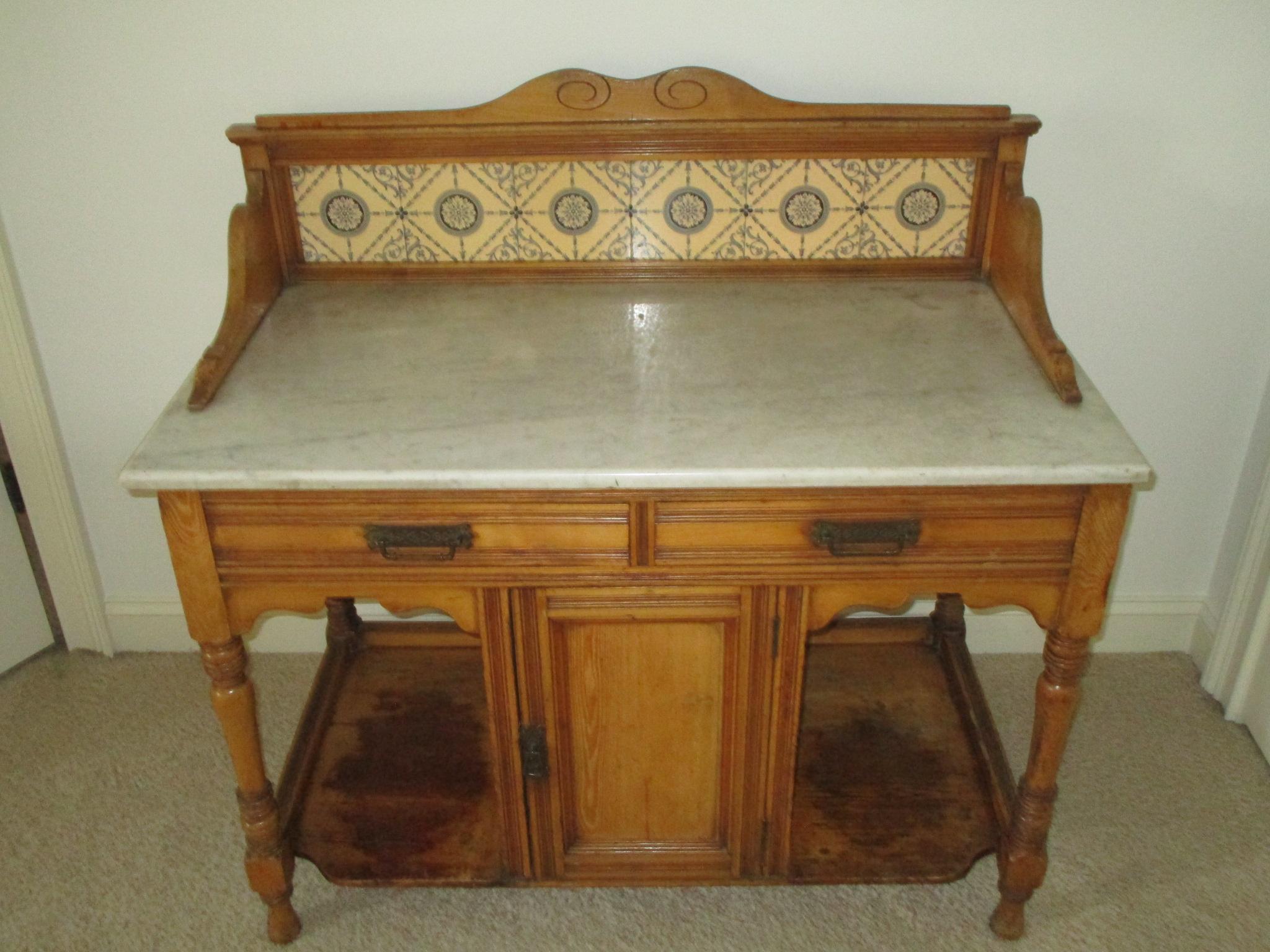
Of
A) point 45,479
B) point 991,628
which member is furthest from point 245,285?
point 991,628

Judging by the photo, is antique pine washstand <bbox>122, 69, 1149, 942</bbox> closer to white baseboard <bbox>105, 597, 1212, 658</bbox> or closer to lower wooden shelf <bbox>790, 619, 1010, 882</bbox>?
lower wooden shelf <bbox>790, 619, 1010, 882</bbox>

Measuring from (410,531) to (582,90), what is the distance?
28.2 inches

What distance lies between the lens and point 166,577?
213 cm

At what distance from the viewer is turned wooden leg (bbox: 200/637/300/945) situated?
1.41 m

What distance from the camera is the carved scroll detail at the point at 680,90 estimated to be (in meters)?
1.53

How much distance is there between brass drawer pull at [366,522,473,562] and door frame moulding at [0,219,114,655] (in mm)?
1003

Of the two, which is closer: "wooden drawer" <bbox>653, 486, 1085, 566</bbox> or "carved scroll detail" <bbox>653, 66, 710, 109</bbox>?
"wooden drawer" <bbox>653, 486, 1085, 566</bbox>

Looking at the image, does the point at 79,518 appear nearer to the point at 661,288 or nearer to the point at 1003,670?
the point at 661,288

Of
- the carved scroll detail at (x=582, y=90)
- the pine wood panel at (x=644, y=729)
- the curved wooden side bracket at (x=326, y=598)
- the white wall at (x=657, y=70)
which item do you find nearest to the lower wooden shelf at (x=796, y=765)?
the pine wood panel at (x=644, y=729)

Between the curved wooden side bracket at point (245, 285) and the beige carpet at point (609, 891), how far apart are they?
87cm

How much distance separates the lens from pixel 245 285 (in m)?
1.50

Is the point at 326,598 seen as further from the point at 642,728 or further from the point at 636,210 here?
the point at 636,210

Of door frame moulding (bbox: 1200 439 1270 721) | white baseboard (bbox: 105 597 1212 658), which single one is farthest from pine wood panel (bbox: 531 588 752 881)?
door frame moulding (bbox: 1200 439 1270 721)

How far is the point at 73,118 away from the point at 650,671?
4.24 ft
